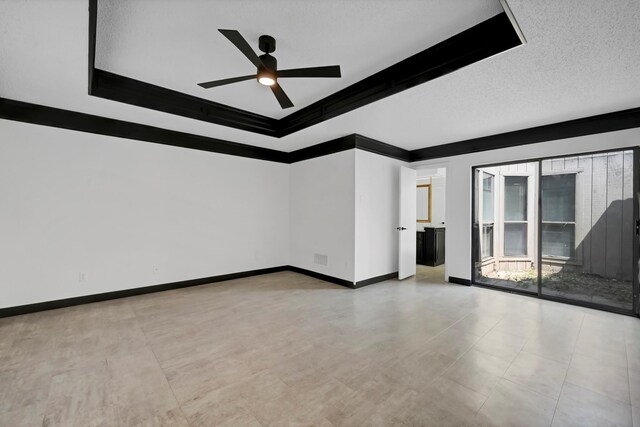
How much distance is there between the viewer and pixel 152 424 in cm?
171

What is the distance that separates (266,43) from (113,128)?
315cm

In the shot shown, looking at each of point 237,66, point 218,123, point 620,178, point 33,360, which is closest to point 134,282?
point 33,360

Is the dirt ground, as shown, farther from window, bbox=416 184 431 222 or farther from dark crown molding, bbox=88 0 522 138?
dark crown molding, bbox=88 0 522 138

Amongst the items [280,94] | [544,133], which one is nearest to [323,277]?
[280,94]

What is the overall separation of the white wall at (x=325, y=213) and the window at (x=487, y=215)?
3.20 meters

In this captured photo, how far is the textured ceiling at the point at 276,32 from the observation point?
6.79ft

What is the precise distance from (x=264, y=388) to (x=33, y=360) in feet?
7.26

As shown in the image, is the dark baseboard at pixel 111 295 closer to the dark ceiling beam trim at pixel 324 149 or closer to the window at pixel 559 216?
the dark ceiling beam trim at pixel 324 149

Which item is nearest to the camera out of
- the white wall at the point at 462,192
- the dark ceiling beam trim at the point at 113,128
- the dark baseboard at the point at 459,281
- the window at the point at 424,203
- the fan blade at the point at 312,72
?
the fan blade at the point at 312,72

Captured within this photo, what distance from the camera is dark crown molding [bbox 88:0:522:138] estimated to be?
7.29 feet

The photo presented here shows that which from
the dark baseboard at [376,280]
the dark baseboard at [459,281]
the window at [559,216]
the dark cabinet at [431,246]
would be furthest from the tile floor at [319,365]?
the dark cabinet at [431,246]

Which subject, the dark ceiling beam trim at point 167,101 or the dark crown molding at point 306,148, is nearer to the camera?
the dark ceiling beam trim at point 167,101

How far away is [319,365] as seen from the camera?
2391 millimetres

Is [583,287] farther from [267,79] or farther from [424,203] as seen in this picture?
[267,79]
